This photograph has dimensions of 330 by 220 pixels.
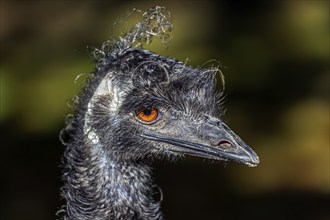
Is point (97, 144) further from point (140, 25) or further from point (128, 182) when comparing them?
point (140, 25)

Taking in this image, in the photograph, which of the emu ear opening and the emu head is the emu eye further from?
the emu ear opening

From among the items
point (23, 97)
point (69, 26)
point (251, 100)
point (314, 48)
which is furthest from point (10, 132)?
point (314, 48)

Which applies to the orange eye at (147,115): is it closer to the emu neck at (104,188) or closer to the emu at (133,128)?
the emu at (133,128)

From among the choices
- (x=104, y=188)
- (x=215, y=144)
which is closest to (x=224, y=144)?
(x=215, y=144)

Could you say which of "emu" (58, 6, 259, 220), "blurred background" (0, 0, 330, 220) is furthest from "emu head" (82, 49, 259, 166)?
"blurred background" (0, 0, 330, 220)

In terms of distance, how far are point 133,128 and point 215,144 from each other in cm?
42

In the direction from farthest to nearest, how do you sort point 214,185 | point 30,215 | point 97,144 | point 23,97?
point 23,97 → point 214,185 → point 30,215 → point 97,144

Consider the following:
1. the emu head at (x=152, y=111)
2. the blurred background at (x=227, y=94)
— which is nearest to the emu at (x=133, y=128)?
the emu head at (x=152, y=111)

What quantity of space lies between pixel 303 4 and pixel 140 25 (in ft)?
18.5

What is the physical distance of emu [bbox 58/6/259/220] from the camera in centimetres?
449

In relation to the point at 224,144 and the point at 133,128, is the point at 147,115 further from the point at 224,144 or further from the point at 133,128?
the point at 224,144

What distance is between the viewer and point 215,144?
14.6 feet

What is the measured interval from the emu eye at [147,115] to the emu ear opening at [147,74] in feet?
0.48

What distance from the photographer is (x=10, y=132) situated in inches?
335
